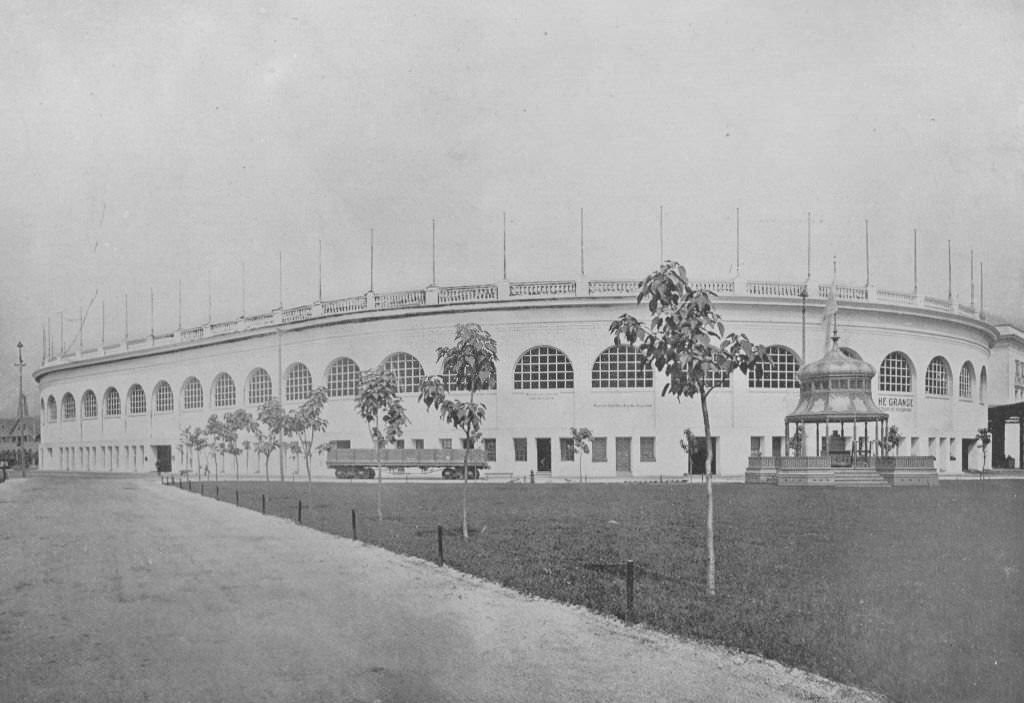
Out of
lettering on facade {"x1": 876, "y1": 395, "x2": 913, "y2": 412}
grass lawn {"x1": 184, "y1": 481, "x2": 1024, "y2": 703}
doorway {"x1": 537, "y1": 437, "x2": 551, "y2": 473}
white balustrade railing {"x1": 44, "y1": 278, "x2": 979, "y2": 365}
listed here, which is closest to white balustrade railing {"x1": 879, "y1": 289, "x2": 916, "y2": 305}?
white balustrade railing {"x1": 44, "y1": 278, "x2": 979, "y2": 365}

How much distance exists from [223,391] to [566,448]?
19.8 m

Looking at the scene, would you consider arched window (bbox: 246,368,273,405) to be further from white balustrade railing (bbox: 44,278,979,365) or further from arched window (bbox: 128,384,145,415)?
arched window (bbox: 128,384,145,415)

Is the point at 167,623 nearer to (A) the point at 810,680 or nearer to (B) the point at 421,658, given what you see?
(B) the point at 421,658

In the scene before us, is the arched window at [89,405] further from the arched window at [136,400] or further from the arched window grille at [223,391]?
the arched window grille at [223,391]

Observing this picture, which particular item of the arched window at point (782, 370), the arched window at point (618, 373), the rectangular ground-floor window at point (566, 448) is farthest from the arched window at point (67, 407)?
the arched window at point (782, 370)

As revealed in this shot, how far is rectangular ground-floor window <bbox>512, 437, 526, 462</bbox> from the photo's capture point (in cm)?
4769

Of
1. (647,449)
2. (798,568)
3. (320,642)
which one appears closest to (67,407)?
(647,449)

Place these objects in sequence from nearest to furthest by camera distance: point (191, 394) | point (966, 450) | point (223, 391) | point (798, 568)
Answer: point (798, 568), point (223, 391), point (191, 394), point (966, 450)

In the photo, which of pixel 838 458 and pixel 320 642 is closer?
pixel 320 642

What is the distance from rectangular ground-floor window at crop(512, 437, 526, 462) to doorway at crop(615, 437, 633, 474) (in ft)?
18.3

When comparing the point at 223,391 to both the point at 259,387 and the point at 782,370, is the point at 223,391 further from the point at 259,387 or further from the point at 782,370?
the point at 782,370

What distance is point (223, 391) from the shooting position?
42.6 metres

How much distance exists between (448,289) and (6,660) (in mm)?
41373

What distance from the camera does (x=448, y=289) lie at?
159 feet
